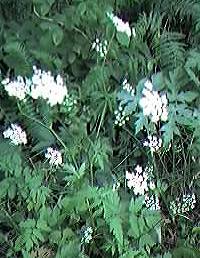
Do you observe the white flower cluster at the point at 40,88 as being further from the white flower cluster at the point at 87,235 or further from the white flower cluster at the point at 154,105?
the white flower cluster at the point at 87,235

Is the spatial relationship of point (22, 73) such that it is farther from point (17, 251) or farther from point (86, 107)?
point (17, 251)

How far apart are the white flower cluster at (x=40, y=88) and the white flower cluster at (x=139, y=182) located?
48 cm

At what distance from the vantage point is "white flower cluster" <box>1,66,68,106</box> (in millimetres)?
2850

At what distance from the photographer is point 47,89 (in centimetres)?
285

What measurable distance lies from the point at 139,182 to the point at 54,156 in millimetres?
421

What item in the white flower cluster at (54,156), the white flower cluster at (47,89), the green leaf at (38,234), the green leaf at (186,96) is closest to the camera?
the green leaf at (38,234)

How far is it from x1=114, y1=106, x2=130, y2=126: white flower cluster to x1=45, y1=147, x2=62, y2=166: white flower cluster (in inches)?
13.5

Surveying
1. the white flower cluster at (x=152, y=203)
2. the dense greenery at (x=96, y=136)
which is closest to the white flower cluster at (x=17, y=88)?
the dense greenery at (x=96, y=136)

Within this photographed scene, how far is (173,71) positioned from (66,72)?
1.85ft

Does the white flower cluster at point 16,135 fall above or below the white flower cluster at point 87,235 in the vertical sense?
above

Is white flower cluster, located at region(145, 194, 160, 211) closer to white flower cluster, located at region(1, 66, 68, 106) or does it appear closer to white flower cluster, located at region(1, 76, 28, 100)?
white flower cluster, located at region(1, 66, 68, 106)

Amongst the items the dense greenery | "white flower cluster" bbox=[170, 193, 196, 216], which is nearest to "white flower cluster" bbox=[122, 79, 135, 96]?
the dense greenery

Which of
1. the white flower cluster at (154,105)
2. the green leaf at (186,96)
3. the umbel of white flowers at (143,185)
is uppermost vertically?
the green leaf at (186,96)

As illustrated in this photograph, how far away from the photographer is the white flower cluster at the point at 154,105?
9.55 ft
